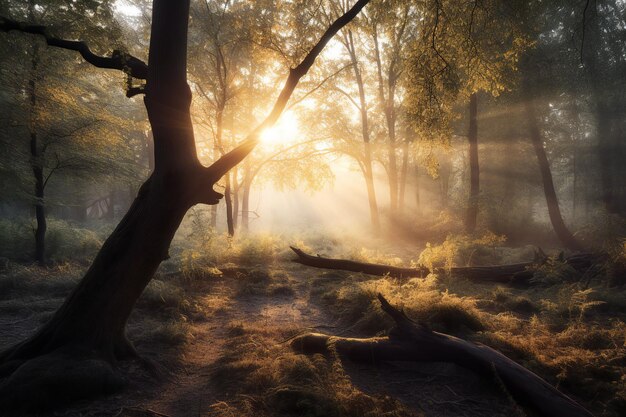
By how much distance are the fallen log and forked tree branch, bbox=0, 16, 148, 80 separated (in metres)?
4.64

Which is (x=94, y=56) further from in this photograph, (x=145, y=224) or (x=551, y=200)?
(x=551, y=200)

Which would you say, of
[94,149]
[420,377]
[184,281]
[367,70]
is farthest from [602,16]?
[94,149]

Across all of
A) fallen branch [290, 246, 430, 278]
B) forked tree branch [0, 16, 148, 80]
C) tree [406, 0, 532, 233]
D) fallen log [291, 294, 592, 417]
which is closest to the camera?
fallen log [291, 294, 592, 417]

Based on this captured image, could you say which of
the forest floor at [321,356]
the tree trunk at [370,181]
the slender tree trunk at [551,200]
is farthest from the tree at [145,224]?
the tree trunk at [370,181]

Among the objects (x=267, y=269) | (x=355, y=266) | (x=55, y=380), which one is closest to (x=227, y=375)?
(x=55, y=380)

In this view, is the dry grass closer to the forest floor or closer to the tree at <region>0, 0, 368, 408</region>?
the forest floor

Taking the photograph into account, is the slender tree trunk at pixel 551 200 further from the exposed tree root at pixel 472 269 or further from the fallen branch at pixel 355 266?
the fallen branch at pixel 355 266

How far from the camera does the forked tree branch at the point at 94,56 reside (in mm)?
4547

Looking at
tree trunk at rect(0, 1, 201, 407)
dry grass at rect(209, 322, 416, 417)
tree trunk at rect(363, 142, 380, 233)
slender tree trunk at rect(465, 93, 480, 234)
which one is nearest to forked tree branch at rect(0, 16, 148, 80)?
tree trunk at rect(0, 1, 201, 407)

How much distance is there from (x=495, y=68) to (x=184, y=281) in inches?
365

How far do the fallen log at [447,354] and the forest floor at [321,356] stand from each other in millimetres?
131

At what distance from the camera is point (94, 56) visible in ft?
14.9

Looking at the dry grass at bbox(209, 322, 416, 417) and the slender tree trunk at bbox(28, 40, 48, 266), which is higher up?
the slender tree trunk at bbox(28, 40, 48, 266)

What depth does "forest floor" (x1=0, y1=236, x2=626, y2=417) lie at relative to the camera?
342cm
